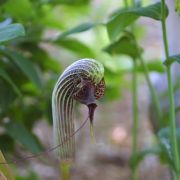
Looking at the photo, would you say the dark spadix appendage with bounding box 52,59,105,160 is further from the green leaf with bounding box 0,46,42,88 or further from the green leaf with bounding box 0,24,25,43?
the green leaf with bounding box 0,46,42,88

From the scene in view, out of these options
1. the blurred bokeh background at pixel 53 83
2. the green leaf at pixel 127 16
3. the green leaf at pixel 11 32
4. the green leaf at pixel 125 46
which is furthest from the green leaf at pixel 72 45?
the green leaf at pixel 11 32

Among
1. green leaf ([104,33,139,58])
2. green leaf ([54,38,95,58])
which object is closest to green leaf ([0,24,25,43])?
green leaf ([104,33,139,58])

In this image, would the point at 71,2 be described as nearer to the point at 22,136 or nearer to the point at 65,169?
the point at 22,136

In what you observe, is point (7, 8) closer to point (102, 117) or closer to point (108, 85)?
point (108, 85)

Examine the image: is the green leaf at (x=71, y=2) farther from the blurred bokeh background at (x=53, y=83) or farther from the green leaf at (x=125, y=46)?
the green leaf at (x=125, y=46)

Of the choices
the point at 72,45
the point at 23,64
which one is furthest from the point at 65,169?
the point at 72,45

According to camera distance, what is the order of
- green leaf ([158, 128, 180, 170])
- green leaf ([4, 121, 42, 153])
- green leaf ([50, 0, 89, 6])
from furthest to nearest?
green leaf ([50, 0, 89, 6])
green leaf ([4, 121, 42, 153])
green leaf ([158, 128, 180, 170])
